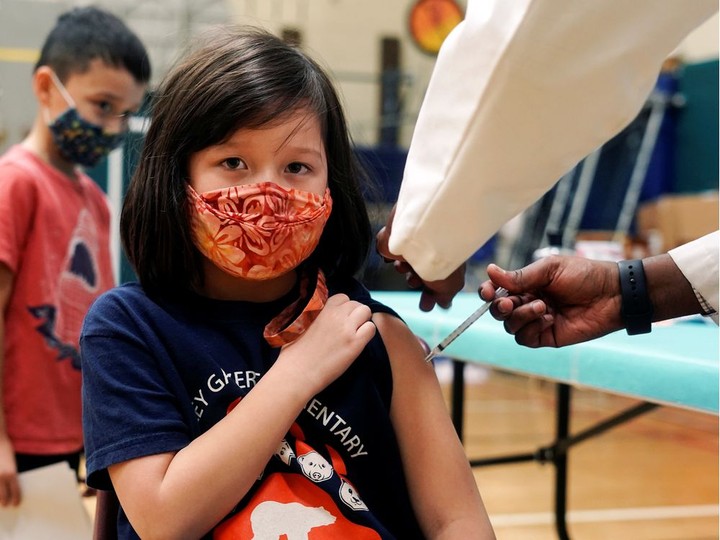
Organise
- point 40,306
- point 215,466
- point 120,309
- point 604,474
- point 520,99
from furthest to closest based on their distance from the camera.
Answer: point 604,474 → point 40,306 → point 120,309 → point 215,466 → point 520,99

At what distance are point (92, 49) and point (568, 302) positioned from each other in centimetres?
131

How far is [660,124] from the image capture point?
6055 mm

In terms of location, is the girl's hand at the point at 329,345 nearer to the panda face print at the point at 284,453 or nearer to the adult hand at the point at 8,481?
the panda face print at the point at 284,453

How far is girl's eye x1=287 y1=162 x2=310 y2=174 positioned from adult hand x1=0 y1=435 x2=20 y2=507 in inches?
31.8

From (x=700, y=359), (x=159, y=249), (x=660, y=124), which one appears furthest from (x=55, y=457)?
(x=660, y=124)

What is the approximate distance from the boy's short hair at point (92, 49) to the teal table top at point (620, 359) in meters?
0.87

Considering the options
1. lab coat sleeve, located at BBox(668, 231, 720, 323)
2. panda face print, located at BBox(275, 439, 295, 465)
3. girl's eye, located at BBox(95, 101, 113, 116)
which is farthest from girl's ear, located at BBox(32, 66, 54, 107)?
lab coat sleeve, located at BBox(668, 231, 720, 323)

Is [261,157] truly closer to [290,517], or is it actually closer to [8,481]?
[290,517]

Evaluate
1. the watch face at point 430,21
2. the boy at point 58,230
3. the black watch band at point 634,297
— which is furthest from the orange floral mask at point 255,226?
the watch face at point 430,21

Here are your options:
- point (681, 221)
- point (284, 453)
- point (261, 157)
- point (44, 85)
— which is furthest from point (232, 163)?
point (681, 221)

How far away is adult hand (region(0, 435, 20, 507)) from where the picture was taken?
4.50 ft

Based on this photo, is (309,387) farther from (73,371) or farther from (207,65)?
(73,371)

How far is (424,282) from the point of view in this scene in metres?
0.96

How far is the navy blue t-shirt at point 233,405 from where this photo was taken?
2.74 ft
